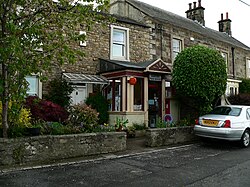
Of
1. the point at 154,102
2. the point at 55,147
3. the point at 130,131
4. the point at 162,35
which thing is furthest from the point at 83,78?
the point at 162,35

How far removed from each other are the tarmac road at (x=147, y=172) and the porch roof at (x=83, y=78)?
198 inches

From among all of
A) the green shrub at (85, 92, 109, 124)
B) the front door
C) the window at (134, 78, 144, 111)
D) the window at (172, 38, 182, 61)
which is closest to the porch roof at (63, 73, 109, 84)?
the green shrub at (85, 92, 109, 124)

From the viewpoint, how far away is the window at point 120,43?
14.8 metres

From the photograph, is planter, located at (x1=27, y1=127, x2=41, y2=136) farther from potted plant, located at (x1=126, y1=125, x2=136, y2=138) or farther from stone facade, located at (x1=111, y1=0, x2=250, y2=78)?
stone facade, located at (x1=111, y1=0, x2=250, y2=78)

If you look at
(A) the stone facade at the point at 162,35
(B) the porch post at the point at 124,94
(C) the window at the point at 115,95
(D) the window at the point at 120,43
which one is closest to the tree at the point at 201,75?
(B) the porch post at the point at 124,94

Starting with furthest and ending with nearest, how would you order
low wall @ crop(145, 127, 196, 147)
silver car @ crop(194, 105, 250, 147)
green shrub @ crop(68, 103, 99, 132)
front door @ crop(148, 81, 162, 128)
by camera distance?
front door @ crop(148, 81, 162, 128)
green shrub @ crop(68, 103, 99, 132)
low wall @ crop(145, 127, 196, 147)
silver car @ crop(194, 105, 250, 147)

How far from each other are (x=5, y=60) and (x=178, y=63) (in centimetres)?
826

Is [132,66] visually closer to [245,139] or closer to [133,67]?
[133,67]

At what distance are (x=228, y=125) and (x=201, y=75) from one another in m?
3.13

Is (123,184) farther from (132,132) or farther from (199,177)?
(132,132)

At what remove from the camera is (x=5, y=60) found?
6.45 meters

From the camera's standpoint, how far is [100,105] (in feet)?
42.0

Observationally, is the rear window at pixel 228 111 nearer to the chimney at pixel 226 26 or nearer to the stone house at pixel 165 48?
the stone house at pixel 165 48

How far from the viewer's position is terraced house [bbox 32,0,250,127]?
12.6 metres
